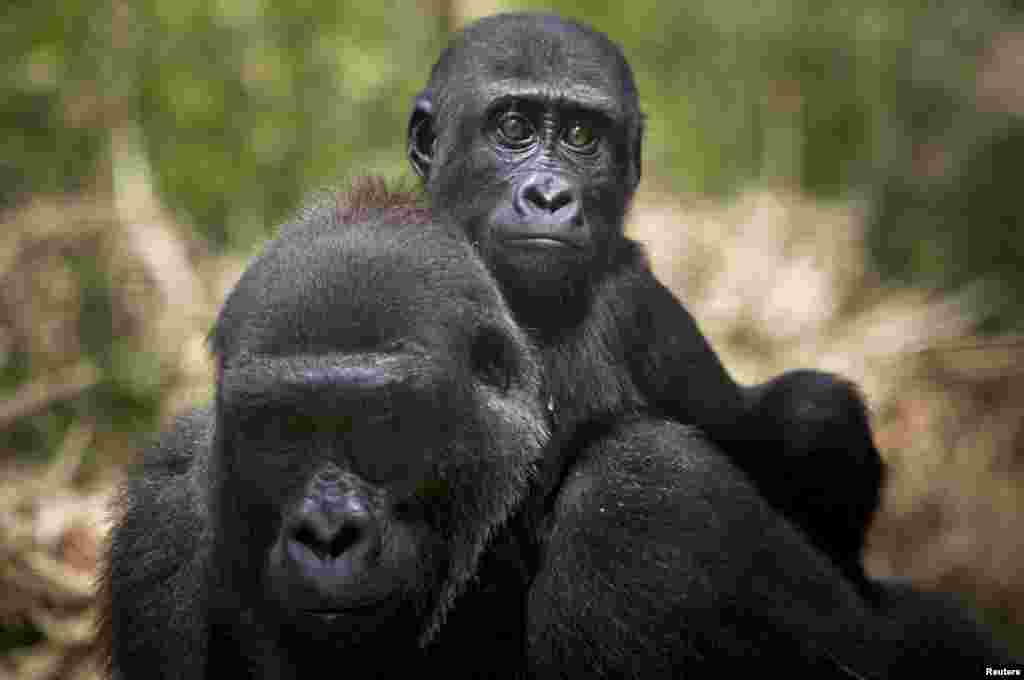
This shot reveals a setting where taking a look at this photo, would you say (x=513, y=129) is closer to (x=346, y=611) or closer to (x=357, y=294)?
(x=357, y=294)

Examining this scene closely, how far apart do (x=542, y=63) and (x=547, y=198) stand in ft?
2.31

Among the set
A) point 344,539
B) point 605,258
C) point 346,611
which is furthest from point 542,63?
point 346,611

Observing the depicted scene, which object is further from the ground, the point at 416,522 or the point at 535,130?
the point at 535,130

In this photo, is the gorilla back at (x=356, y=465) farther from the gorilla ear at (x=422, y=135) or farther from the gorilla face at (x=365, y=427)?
the gorilla ear at (x=422, y=135)

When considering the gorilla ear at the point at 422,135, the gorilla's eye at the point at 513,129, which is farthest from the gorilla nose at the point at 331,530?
the gorilla ear at the point at 422,135

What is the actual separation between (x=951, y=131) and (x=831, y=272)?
174cm

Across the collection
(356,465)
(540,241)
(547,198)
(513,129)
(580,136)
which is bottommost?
A: (356,465)

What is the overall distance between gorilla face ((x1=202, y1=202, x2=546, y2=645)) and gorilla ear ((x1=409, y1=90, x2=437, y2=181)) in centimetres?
177

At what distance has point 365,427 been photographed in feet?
12.1

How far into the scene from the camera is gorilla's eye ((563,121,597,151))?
18.5 feet

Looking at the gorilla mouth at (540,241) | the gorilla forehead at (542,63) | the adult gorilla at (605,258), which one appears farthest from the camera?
the gorilla forehead at (542,63)

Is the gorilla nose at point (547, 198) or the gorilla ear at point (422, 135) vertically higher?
the gorilla ear at point (422, 135)

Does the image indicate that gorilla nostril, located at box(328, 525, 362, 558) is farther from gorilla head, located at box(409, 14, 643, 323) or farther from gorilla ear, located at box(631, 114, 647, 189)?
gorilla ear, located at box(631, 114, 647, 189)

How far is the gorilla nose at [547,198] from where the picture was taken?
523 cm
